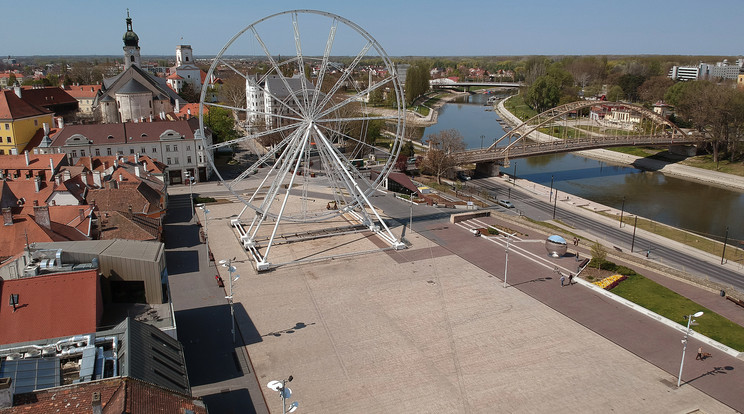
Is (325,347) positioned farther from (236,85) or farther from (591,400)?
(236,85)

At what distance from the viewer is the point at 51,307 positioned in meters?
20.5

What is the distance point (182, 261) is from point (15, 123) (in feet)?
128

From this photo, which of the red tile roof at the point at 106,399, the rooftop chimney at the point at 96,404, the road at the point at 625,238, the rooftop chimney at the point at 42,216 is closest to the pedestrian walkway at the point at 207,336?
the red tile roof at the point at 106,399

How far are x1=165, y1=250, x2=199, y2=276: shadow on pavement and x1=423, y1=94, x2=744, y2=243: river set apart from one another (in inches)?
1853

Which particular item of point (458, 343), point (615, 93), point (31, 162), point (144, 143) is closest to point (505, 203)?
point (458, 343)

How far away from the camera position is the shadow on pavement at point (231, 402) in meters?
21.9

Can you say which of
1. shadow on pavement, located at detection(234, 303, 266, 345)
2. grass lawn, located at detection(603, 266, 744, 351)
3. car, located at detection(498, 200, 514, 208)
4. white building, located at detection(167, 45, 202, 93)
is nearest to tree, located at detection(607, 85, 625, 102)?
car, located at detection(498, 200, 514, 208)

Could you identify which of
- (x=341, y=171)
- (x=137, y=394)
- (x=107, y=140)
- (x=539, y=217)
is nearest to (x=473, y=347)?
(x=137, y=394)

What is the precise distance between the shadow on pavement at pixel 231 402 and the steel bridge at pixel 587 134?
52.6 meters

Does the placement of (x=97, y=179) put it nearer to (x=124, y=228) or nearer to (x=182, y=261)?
(x=124, y=228)

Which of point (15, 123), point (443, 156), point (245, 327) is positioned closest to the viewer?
point (245, 327)

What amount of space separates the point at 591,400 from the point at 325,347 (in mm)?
12316

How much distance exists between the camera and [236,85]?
119875 mm
